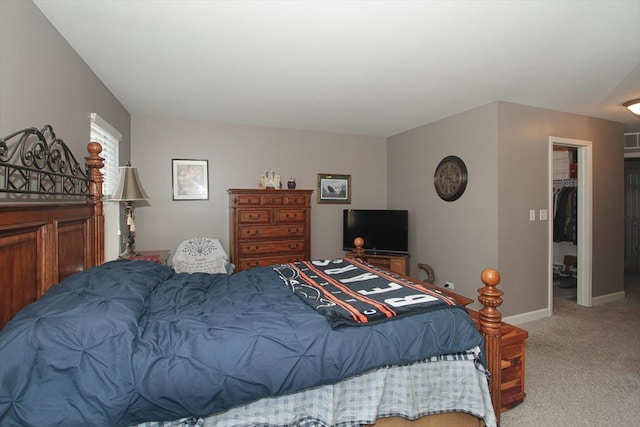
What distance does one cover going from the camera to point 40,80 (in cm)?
176

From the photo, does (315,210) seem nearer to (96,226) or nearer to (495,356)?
(96,226)

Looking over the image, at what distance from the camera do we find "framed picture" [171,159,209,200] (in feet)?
13.3

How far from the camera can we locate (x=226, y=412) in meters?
1.26

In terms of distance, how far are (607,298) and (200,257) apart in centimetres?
555

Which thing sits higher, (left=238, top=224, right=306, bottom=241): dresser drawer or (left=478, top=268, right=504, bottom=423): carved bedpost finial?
(left=238, top=224, right=306, bottom=241): dresser drawer

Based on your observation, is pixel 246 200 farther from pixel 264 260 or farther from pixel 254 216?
pixel 264 260

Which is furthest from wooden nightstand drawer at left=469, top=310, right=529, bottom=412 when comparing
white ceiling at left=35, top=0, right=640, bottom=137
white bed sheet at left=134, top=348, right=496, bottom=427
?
white ceiling at left=35, top=0, right=640, bottom=137

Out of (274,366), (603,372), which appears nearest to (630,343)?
(603,372)

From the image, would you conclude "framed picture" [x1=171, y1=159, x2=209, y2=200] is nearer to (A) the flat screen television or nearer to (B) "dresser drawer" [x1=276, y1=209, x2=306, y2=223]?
(B) "dresser drawer" [x1=276, y1=209, x2=306, y2=223]

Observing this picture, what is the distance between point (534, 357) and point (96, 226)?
3776 millimetres

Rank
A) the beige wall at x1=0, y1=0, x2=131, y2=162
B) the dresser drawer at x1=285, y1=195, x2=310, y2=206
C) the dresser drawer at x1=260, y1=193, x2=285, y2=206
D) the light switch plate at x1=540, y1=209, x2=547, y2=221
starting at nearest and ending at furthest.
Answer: the beige wall at x1=0, y1=0, x2=131, y2=162, the light switch plate at x1=540, y1=209, x2=547, y2=221, the dresser drawer at x1=260, y1=193, x2=285, y2=206, the dresser drawer at x1=285, y1=195, x2=310, y2=206

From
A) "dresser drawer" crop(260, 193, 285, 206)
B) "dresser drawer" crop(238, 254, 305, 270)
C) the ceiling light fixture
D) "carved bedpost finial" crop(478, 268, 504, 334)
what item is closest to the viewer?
"carved bedpost finial" crop(478, 268, 504, 334)

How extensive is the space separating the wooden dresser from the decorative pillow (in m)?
0.19

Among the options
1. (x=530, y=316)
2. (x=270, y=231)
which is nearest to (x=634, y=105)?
(x=530, y=316)
